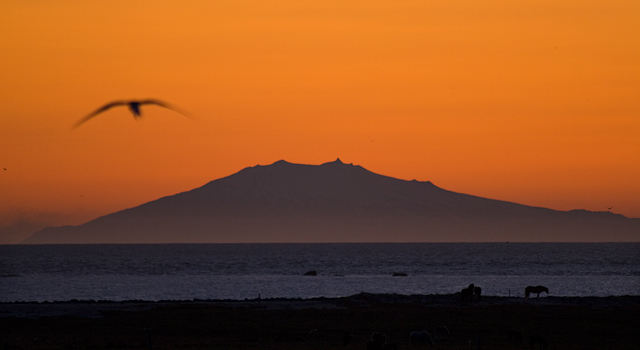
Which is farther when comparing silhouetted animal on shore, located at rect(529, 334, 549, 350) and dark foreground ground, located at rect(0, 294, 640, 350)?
dark foreground ground, located at rect(0, 294, 640, 350)

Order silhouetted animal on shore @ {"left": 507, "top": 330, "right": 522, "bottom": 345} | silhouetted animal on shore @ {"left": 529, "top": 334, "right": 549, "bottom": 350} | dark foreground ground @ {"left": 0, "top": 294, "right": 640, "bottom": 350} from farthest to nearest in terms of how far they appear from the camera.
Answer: dark foreground ground @ {"left": 0, "top": 294, "right": 640, "bottom": 350} < silhouetted animal on shore @ {"left": 507, "top": 330, "right": 522, "bottom": 345} < silhouetted animal on shore @ {"left": 529, "top": 334, "right": 549, "bottom": 350}

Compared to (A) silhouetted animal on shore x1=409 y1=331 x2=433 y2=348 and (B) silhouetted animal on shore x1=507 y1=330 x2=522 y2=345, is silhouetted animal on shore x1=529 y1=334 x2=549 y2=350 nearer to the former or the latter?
(B) silhouetted animal on shore x1=507 y1=330 x2=522 y2=345

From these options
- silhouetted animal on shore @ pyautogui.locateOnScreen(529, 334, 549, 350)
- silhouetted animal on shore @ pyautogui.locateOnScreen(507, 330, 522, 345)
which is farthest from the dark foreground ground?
silhouetted animal on shore @ pyautogui.locateOnScreen(529, 334, 549, 350)

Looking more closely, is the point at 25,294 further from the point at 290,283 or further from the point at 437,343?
the point at 437,343

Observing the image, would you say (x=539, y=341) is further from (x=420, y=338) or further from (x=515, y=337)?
(x=420, y=338)

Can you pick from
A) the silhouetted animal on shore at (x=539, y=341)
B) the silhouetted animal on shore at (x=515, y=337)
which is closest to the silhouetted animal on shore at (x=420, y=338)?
the silhouetted animal on shore at (x=539, y=341)

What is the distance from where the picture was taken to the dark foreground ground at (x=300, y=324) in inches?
1284

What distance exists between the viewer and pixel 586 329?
36938 millimetres

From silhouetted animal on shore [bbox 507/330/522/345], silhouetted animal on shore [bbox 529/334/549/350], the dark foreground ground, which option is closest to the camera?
silhouetted animal on shore [bbox 529/334/549/350]

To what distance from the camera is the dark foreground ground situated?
107 feet

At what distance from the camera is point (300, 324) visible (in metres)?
39.1

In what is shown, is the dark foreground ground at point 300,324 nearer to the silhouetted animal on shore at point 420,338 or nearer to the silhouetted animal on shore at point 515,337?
the silhouetted animal on shore at point 515,337

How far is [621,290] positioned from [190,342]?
48.0 meters

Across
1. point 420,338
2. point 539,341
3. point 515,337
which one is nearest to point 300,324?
point 420,338
